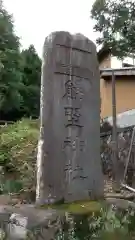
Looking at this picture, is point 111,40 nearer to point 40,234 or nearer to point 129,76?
point 129,76

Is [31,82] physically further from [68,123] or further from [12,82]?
[68,123]

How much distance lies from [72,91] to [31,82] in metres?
30.0

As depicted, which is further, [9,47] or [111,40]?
[9,47]

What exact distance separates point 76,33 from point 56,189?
2289 millimetres

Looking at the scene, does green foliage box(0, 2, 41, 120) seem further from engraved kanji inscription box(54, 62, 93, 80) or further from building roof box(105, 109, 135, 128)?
engraved kanji inscription box(54, 62, 93, 80)

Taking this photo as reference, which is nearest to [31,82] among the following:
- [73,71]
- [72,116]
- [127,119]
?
[127,119]

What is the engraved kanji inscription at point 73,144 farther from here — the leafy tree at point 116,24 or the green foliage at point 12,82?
the green foliage at point 12,82

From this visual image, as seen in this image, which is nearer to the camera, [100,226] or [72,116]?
[100,226]

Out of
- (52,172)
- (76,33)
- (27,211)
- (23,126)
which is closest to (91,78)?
(76,33)

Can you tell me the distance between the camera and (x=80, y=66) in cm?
494

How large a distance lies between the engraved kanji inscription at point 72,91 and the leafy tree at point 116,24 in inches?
524

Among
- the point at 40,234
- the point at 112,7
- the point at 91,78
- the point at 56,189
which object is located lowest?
the point at 40,234

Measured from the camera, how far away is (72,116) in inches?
186

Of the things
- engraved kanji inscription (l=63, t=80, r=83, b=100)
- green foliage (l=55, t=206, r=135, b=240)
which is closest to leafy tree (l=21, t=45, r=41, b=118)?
engraved kanji inscription (l=63, t=80, r=83, b=100)
